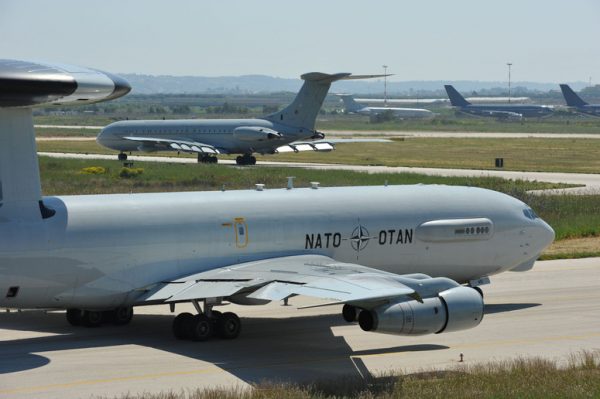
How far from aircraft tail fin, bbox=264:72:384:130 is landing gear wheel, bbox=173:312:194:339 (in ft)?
176

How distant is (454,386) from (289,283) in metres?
5.29

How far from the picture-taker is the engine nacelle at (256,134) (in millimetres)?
92188

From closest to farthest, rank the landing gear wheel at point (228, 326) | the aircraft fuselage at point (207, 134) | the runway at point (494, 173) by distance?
the landing gear wheel at point (228, 326), the runway at point (494, 173), the aircraft fuselage at point (207, 134)

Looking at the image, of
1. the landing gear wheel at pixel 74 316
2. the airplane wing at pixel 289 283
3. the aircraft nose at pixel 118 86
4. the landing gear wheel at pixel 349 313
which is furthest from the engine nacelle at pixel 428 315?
the landing gear wheel at pixel 74 316

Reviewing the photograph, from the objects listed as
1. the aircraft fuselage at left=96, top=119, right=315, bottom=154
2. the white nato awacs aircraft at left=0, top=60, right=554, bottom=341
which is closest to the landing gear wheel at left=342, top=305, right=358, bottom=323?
the white nato awacs aircraft at left=0, top=60, right=554, bottom=341

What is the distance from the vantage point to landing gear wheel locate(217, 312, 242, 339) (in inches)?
1089

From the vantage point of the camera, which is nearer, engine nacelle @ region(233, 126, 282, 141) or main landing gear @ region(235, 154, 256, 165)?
engine nacelle @ region(233, 126, 282, 141)

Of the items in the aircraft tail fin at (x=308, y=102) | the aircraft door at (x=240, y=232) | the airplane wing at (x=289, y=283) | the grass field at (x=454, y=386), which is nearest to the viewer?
the grass field at (x=454, y=386)

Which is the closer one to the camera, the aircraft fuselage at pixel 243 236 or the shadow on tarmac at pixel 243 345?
the shadow on tarmac at pixel 243 345

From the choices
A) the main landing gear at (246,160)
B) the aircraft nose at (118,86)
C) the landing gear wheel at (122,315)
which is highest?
the aircraft nose at (118,86)

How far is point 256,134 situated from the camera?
92375mm

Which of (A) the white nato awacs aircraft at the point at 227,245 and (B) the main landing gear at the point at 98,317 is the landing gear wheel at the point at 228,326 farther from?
(B) the main landing gear at the point at 98,317

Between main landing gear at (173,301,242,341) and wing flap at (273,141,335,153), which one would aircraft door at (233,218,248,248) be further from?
wing flap at (273,141,335,153)

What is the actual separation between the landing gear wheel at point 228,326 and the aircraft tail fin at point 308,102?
53.3 m
